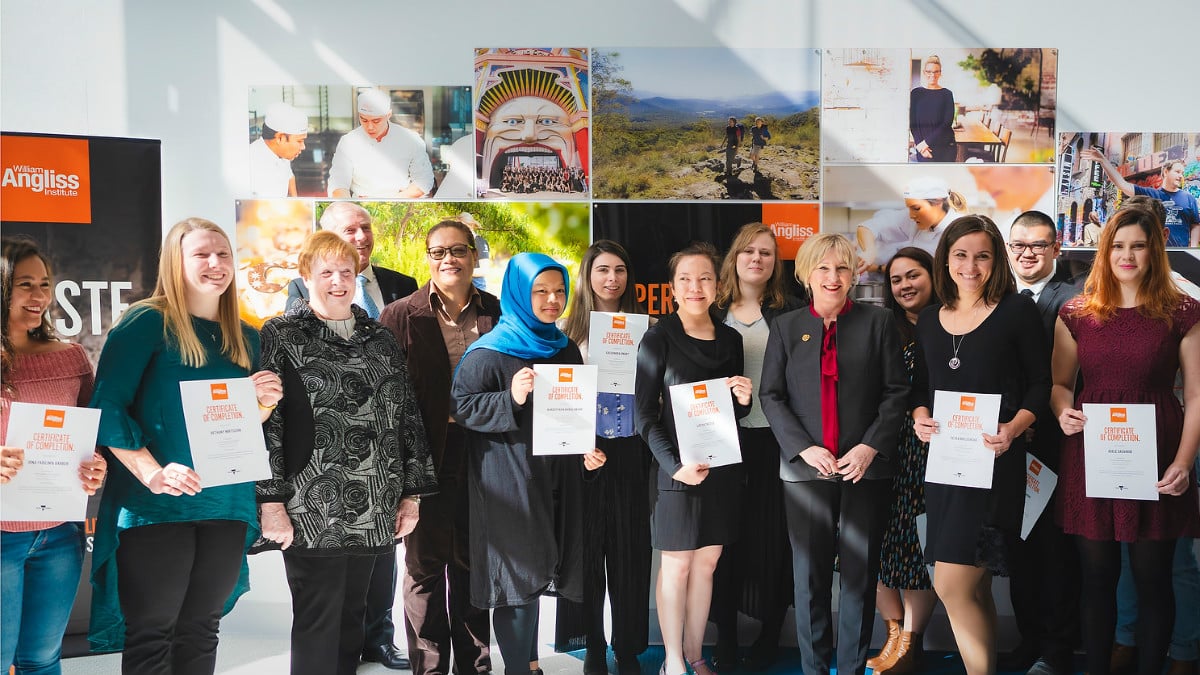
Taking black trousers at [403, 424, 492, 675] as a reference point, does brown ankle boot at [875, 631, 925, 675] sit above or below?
below

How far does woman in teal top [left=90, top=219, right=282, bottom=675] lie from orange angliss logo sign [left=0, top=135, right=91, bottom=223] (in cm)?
155

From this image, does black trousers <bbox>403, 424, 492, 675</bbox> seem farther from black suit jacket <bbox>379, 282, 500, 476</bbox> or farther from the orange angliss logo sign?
the orange angliss logo sign

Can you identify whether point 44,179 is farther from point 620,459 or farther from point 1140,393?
point 1140,393

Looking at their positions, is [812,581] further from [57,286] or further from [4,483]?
[57,286]

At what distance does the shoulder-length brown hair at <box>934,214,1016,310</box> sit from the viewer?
11.1 feet

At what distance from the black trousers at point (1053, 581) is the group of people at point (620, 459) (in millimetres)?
13

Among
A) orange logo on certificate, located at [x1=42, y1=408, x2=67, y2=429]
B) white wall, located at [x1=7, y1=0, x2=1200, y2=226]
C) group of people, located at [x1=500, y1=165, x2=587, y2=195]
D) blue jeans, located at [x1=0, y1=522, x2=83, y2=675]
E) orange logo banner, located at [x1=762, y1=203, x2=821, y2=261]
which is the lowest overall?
blue jeans, located at [x1=0, y1=522, x2=83, y2=675]

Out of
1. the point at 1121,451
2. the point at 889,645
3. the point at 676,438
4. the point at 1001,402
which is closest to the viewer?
the point at 1121,451

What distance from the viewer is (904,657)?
12.8 feet

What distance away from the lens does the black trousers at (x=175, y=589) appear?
259cm

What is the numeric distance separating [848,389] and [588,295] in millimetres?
1224

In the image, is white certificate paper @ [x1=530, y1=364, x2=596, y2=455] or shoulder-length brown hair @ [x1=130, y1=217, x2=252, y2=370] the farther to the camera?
white certificate paper @ [x1=530, y1=364, x2=596, y2=455]

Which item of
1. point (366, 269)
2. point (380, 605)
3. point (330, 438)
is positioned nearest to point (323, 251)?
point (330, 438)

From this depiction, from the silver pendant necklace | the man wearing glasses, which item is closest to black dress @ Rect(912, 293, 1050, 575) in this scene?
the silver pendant necklace
